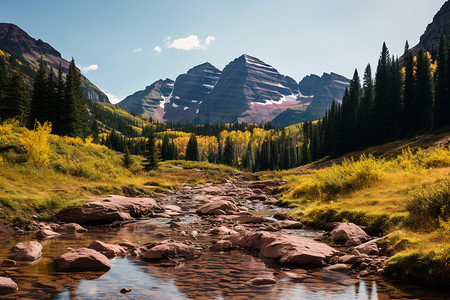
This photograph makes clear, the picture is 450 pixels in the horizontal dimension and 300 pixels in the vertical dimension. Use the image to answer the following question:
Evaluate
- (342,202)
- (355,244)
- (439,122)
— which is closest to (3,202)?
(355,244)

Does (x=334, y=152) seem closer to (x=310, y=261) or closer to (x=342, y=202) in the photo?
(x=342, y=202)

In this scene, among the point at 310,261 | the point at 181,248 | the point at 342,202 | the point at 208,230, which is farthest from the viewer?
the point at 342,202

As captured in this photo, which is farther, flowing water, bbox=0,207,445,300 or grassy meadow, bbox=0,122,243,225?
grassy meadow, bbox=0,122,243,225

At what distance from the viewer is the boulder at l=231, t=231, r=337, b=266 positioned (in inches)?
384

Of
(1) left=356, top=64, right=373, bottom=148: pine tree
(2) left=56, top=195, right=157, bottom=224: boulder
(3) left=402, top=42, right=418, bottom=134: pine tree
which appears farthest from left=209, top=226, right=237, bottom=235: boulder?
(1) left=356, top=64, right=373, bottom=148: pine tree

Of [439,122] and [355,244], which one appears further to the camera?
[439,122]

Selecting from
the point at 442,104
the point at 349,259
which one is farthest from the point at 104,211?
the point at 442,104

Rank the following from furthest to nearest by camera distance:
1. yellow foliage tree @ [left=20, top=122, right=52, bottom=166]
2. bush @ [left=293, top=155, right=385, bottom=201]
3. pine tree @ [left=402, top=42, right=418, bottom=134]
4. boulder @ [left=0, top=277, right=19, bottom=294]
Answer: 1. pine tree @ [left=402, top=42, right=418, bottom=134]
2. yellow foliage tree @ [left=20, top=122, right=52, bottom=166]
3. bush @ [left=293, top=155, right=385, bottom=201]
4. boulder @ [left=0, top=277, right=19, bottom=294]

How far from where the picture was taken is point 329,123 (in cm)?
10031

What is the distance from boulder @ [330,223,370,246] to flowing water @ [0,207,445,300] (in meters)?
3.29

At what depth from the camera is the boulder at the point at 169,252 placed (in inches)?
421

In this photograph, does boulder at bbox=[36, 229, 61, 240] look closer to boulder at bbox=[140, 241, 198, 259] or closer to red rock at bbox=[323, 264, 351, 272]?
boulder at bbox=[140, 241, 198, 259]

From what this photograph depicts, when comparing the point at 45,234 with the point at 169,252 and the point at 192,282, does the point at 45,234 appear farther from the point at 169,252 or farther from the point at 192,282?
the point at 192,282

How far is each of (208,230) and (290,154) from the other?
109 m
